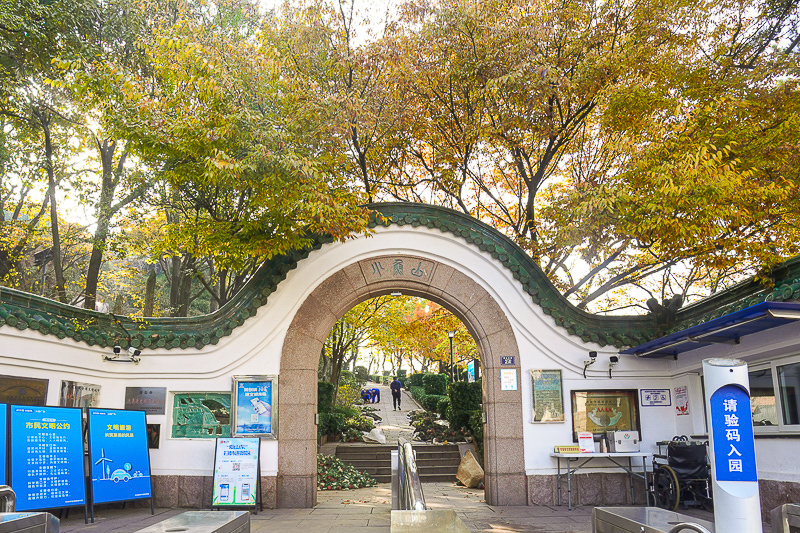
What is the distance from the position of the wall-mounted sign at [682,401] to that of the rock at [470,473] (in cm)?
393

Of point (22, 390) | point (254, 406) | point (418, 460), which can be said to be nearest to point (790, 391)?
point (254, 406)

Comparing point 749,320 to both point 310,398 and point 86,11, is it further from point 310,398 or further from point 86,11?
point 86,11

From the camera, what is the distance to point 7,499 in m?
4.39

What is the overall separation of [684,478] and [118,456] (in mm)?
7835

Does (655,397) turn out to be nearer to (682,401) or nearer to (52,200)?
(682,401)

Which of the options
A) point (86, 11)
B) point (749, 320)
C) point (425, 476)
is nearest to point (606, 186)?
point (749, 320)

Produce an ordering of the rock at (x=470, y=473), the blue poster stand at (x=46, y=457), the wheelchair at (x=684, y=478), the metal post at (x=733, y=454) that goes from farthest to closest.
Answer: the rock at (x=470, y=473) → the wheelchair at (x=684, y=478) → the blue poster stand at (x=46, y=457) → the metal post at (x=733, y=454)

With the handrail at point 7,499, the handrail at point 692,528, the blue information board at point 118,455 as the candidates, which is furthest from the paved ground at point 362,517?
the handrail at point 692,528

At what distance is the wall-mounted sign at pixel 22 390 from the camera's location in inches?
294

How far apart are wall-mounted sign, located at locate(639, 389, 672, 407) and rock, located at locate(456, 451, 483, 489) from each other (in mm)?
3599

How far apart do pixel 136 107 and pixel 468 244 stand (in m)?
5.44

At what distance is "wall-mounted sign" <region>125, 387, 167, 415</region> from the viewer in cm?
909

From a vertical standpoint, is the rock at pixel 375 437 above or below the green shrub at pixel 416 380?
below

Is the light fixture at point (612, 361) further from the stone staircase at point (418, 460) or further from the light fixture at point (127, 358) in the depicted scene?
the light fixture at point (127, 358)
